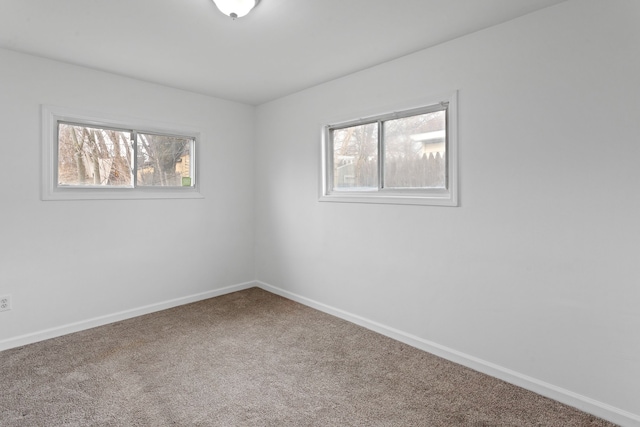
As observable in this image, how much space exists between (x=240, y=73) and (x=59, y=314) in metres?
2.77

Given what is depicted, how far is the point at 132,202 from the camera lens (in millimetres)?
3605

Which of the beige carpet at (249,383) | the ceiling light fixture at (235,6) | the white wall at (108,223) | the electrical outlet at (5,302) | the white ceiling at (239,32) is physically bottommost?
the beige carpet at (249,383)

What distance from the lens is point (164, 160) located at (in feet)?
12.9

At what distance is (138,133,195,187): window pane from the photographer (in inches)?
148

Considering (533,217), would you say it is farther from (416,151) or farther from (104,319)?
(104,319)

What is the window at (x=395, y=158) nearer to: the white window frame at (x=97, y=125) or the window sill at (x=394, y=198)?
the window sill at (x=394, y=198)

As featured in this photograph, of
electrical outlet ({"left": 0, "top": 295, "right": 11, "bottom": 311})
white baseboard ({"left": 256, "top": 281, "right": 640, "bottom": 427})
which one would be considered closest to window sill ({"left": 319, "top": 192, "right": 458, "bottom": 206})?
white baseboard ({"left": 256, "top": 281, "right": 640, "bottom": 427})

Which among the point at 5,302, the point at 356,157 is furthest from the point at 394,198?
the point at 5,302

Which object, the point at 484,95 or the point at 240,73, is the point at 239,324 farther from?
the point at 484,95

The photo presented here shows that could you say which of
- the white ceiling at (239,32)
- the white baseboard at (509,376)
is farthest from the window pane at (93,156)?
the white baseboard at (509,376)

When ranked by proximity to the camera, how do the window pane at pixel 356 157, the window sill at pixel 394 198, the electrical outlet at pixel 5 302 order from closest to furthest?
the window sill at pixel 394 198 < the electrical outlet at pixel 5 302 < the window pane at pixel 356 157

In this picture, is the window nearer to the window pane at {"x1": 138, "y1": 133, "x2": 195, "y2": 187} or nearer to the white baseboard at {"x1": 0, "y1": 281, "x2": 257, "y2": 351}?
the window pane at {"x1": 138, "y1": 133, "x2": 195, "y2": 187}

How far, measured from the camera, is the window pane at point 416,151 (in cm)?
288

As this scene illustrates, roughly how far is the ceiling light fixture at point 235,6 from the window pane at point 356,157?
1633 mm
